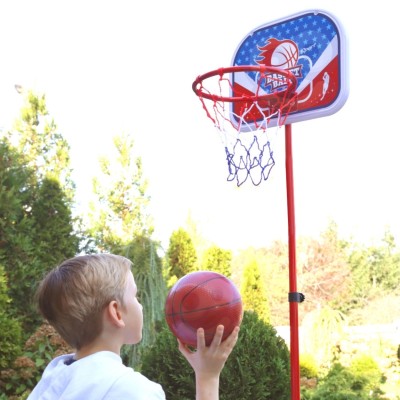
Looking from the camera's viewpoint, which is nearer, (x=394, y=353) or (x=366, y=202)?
(x=394, y=353)

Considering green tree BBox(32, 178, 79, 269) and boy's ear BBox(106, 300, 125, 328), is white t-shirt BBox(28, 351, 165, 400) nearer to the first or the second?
boy's ear BBox(106, 300, 125, 328)

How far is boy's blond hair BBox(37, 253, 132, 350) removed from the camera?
157cm

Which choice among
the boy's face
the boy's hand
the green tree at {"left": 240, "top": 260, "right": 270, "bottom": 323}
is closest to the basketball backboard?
the boy's hand

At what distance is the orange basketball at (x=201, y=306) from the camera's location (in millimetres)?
2564

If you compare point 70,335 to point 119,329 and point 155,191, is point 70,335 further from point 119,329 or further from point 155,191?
point 155,191

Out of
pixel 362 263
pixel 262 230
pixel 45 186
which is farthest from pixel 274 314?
pixel 45 186

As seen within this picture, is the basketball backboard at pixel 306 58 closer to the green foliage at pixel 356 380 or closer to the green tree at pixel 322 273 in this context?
the green foliage at pixel 356 380

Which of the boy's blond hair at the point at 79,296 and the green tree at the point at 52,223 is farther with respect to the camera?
the green tree at the point at 52,223

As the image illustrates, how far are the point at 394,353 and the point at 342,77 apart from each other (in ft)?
26.7

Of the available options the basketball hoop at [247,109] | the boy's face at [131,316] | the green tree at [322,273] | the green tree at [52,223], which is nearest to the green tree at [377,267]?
the green tree at [322,273]

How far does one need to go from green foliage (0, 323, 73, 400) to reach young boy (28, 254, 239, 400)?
470cm

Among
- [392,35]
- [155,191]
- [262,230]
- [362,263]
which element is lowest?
[362,263]

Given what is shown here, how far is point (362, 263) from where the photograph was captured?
22172 mm

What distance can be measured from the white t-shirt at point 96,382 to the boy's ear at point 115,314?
10cm
